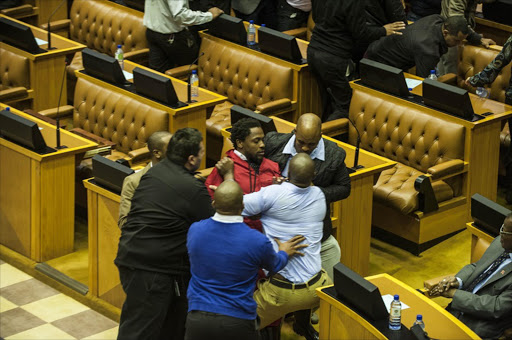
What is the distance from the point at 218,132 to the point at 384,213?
1.48 m

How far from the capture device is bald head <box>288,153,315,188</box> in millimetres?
4930

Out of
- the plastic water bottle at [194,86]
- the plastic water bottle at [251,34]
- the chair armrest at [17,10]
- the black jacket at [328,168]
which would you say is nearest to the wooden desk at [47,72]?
the plastic water bottle at [194,86]

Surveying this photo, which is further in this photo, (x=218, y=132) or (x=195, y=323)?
(x=218, y=132)

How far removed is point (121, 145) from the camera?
748 centimetres

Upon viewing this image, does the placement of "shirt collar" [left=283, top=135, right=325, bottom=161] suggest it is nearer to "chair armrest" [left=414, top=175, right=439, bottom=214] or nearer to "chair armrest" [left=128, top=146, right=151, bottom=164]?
"chair armrest" [left=414, top=175, right=439, bottom=214]

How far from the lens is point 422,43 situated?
24.5 ft

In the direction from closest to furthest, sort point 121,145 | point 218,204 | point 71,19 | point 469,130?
point 218,204
point 469,130
point 121,145
point 71,19

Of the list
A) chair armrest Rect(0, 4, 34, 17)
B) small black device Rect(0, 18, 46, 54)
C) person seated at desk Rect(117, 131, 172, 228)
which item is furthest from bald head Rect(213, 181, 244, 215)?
chair armrest Rect(0, 4, 34, 17)

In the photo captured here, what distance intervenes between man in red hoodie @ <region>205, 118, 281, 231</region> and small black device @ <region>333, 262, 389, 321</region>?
2.14 feet

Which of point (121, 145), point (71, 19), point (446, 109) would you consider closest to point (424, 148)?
point (446, 109)

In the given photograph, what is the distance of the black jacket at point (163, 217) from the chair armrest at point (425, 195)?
2.08 m

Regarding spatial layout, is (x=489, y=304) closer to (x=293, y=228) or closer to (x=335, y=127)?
(x=293, y=228)

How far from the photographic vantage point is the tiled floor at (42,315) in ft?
20.2

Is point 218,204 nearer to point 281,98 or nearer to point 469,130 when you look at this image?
point 469,130
